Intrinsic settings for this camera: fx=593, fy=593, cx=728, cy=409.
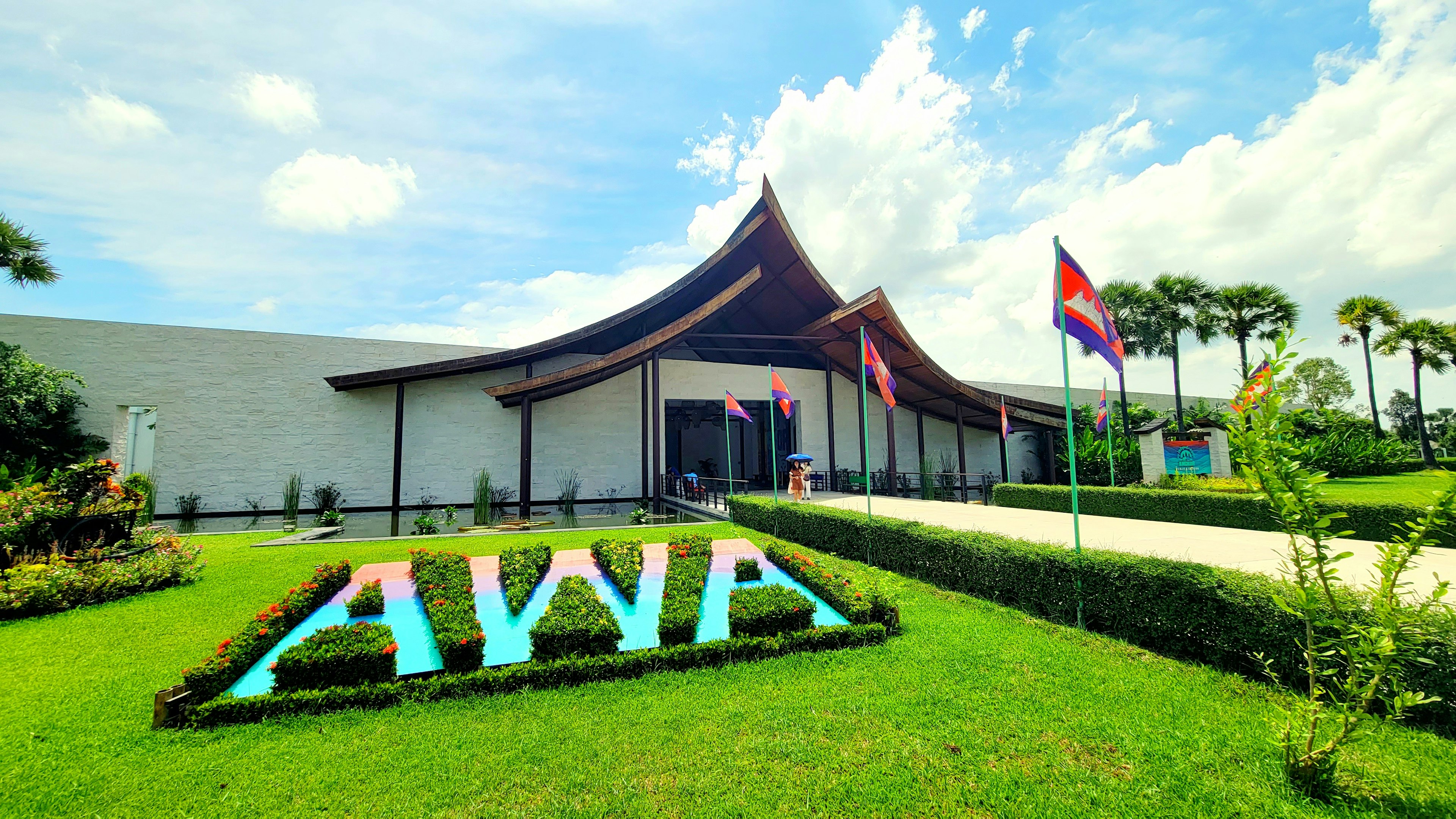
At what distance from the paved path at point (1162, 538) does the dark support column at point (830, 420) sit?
16.0ft

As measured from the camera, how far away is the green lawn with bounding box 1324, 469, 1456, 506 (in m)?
10.8

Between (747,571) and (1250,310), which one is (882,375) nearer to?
(747,571)

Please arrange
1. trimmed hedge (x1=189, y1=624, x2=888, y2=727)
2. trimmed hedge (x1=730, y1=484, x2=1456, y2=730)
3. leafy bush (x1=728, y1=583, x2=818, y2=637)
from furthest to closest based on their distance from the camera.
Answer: leafy bush (x1=728, y1=583, x2=818, y2=637), trimmed hedge (x1=730, y1=484, x2=1456, y2=730), trimmed hedge (x1=189, y1=624, x2=888, y2=727)

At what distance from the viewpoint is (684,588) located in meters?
5.57

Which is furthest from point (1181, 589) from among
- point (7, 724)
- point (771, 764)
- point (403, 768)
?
point (7, 724)

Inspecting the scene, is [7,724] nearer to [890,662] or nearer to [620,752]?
[620,752]

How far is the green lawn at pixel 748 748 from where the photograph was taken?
109 inches

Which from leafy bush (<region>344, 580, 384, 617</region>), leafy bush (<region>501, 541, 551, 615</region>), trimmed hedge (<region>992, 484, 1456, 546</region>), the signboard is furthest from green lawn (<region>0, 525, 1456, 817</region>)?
the signboard

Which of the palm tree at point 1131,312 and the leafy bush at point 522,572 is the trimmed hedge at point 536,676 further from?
the palm tree at point 1131,312

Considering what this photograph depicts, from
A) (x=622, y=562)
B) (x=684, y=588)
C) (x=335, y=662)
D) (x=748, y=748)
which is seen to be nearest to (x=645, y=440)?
(x=622, y=562)

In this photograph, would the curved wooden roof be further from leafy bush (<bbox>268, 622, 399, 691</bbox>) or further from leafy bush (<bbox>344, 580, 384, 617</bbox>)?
leafy bush (<bbox>268, 622, 399, 691</bbox>)

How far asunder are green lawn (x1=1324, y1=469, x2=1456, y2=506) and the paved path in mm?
2197

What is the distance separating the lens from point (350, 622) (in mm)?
5301

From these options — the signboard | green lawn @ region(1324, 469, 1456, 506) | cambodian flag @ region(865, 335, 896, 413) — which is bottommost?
green lawn @ region(1324, 469, 1456, 506)
